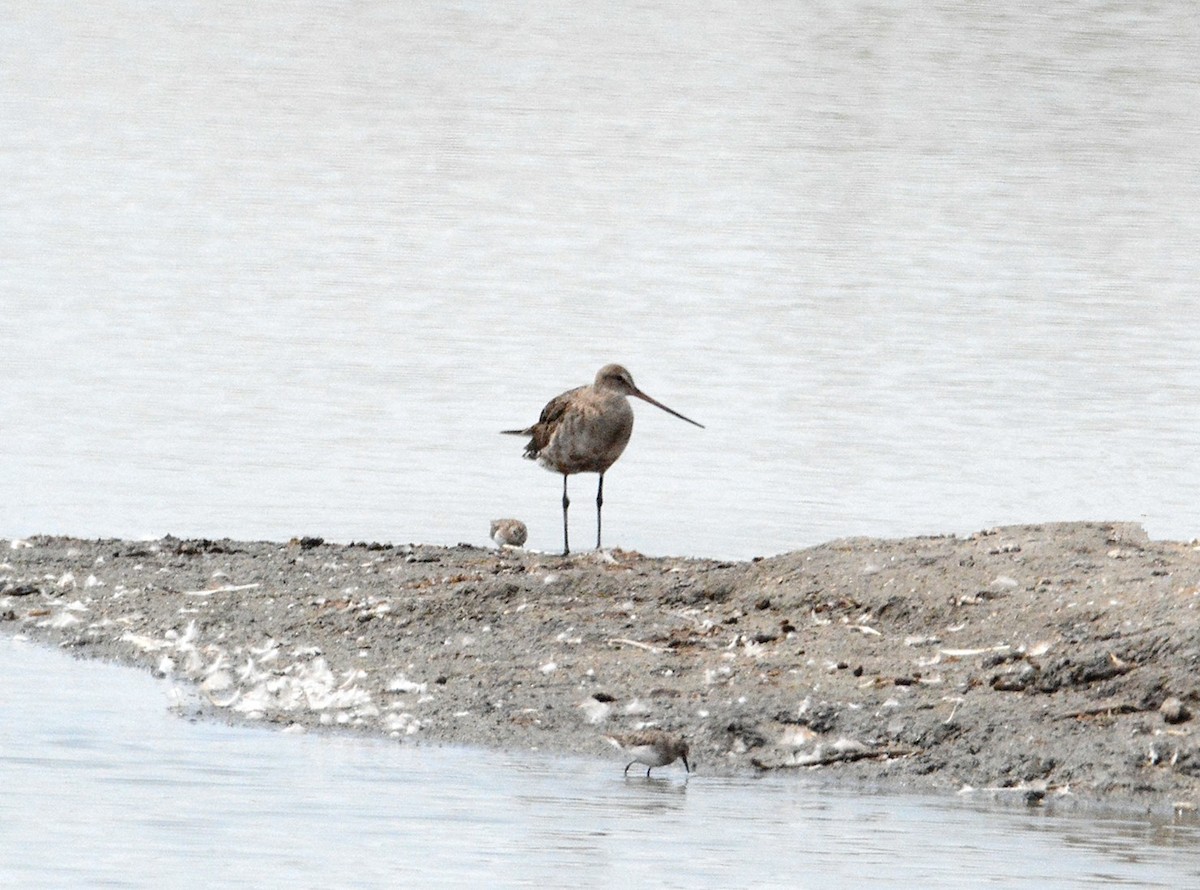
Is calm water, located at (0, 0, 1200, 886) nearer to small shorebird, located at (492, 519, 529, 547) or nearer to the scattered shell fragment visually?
small shorebird, located at (492, 519, 529, 547)

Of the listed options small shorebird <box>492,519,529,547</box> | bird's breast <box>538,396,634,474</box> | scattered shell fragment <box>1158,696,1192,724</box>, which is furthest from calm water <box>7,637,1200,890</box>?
small shorebird <box>492,519,529,547</box>

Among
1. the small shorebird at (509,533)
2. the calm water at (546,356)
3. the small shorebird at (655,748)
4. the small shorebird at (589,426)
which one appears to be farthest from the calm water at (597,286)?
the small shorebird at (655,748)

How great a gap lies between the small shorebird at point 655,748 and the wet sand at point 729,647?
23cm

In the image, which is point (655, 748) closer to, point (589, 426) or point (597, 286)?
point (589, 426)

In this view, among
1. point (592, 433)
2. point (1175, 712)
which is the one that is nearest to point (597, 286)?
point (592, 433)

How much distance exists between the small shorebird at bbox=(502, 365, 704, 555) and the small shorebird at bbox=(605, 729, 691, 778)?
4.35 meters

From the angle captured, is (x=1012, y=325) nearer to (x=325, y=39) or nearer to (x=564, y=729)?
(x=564, y=729)

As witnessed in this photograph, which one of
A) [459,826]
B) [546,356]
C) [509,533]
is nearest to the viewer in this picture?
[459,826]

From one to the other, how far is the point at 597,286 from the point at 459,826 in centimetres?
1963

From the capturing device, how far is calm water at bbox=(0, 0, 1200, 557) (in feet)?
57.0

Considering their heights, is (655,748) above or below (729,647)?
below

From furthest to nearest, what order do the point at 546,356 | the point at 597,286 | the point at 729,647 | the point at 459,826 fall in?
the point at 597,286 < the point at 546,356 < the point at 729,647 < the point at 459,826

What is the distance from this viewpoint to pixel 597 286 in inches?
1116

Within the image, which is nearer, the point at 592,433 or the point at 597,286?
the point at 592,433
